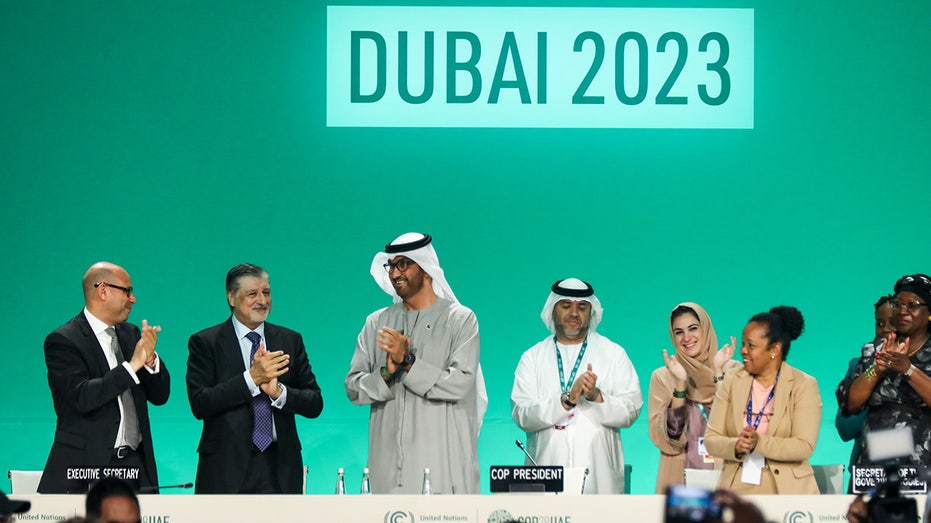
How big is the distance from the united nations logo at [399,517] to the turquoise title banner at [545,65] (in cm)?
317

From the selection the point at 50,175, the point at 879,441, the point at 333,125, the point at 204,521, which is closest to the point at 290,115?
the point at 333,125

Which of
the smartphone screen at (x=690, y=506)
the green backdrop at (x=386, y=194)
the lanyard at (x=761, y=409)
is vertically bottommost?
the smartphone screen at (x=690, y=506)

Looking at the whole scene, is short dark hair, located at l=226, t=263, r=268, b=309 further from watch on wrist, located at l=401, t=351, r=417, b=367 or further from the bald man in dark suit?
watch on wrist, located at l=401, t=351, r=417, b=367

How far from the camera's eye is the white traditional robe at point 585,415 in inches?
218

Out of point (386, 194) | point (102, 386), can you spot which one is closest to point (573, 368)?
point (386, 194)

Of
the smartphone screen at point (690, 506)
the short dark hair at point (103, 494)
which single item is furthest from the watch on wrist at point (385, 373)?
the smartphone screen at point (690, 506)

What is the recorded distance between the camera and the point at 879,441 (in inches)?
185

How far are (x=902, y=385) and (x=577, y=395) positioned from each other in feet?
4.25

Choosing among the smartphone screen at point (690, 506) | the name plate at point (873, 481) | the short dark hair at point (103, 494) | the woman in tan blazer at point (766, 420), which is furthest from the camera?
the woman in tan blazer at point (766, 420)

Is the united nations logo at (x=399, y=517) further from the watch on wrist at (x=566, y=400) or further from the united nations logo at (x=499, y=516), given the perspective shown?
the watch on wrist at (x=566, y=400)

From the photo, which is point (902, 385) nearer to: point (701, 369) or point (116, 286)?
point (701, 369)

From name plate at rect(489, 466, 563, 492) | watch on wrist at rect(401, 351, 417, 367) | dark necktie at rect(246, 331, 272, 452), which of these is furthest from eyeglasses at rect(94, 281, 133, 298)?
name plate at rect(489, 466, 563, 492)

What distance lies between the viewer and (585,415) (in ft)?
18.3

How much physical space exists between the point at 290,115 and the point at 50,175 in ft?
4.36
